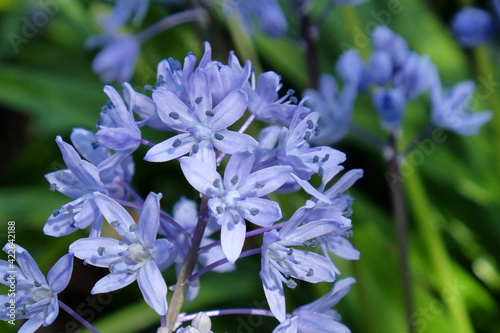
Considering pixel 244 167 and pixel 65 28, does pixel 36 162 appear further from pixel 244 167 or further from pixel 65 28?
pixel 244 167

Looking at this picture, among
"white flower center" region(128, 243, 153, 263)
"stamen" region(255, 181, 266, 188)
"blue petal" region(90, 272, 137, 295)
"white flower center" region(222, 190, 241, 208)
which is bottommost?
"blue petal" region(90, 272, 137, 295)

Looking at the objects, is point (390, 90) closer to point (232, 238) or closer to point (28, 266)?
point (232, 238)

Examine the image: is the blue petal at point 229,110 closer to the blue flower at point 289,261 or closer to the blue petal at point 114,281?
the blue flower at point 289,261

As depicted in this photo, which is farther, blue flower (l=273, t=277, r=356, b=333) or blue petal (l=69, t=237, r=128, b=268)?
blue flower (l=273, t=277, r=356, b=333)

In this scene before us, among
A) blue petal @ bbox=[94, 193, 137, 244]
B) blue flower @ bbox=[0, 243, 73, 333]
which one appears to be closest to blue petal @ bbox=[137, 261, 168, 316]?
blue petal @ bbox=[94, 193, 137, 244]

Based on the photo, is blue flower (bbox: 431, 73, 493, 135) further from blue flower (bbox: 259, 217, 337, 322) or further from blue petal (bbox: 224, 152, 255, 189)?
blue petal (bbox: 224, 152, 255, 189)

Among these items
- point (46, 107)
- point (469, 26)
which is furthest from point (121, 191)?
point (469, 26)

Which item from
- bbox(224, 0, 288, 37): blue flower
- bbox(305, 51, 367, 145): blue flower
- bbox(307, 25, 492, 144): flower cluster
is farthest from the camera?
bbox(224, 0, 288, 37): blue flower
